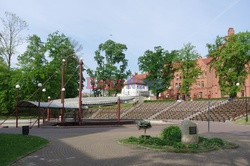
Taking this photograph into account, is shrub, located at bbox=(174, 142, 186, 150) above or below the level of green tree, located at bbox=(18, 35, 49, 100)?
below

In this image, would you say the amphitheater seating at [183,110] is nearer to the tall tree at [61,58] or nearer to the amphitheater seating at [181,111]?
the amphitheater seating at [181,111]

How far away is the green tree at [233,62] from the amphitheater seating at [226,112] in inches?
269

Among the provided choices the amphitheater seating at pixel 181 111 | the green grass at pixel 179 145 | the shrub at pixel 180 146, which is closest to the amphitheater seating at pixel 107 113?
the amphitheater seating at pixel 181 111

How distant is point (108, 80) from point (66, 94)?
38.2 feet

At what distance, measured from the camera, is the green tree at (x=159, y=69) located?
6012 centimetres

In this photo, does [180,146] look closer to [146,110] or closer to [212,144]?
[212,144]

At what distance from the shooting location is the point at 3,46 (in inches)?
1843

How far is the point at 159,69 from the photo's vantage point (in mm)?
61156

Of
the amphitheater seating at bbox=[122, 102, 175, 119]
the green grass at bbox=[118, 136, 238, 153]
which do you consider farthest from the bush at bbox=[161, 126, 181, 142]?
the amphitheater seating at bbox=[122, 102, 175, 119]

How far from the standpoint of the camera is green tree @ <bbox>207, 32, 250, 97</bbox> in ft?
151

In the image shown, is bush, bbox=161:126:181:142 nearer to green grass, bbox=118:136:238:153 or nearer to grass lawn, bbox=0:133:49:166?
green grass, bbox=118:136:238:153

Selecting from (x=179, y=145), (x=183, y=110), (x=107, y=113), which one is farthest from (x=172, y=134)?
(x=107, y=113)

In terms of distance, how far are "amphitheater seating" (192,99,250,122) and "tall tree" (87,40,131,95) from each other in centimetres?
2836

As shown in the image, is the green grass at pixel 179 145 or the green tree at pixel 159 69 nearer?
the green grass at pixel 179 145
